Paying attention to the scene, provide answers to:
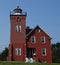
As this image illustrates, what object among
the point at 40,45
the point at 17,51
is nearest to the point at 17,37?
the point at 17,51

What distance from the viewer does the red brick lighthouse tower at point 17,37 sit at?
2611 inches

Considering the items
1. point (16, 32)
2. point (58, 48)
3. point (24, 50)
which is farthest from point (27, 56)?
point (58, 48)

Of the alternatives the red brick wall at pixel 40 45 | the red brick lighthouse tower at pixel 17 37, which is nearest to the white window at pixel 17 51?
the red brick lighthouse tower at pixel 17 37

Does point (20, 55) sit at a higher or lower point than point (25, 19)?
lower

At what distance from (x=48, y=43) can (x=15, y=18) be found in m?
9.80

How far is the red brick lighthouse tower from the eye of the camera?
66312 millimetres

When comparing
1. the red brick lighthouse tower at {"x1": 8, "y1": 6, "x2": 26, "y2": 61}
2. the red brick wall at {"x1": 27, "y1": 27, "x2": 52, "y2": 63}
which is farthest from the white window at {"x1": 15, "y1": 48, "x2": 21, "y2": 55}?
the red brick wall at {"x1": 27, "y1": 27, "x2": 52, "y2": 63}

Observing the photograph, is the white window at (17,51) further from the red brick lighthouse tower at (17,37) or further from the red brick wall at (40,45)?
the red brick wall at (40,45)

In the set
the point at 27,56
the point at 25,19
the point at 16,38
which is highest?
the point at 25,19

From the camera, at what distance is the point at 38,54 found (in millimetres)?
67938

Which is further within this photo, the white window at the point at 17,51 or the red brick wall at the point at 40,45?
the red brick wall at the point at 40,45

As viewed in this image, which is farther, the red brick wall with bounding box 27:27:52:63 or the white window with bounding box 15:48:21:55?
the red brick wall with bounding box 27:27:52:63

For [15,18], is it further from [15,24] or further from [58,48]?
[58,48]

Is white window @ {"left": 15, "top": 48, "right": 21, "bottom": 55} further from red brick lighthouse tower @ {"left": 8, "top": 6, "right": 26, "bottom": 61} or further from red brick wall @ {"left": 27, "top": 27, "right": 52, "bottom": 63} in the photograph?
red brick wall @ {"left": 27, "top": 27, "right": 52, "bottom": 63}
